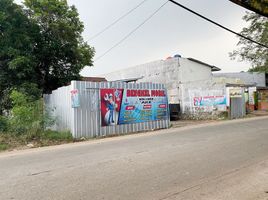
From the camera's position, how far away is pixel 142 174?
6.58m

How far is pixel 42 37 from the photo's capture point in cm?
1897

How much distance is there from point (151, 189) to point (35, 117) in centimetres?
988

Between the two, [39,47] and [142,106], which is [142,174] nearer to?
[142,106]

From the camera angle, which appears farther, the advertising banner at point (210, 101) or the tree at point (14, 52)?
the advertising banner at point (210, 101)

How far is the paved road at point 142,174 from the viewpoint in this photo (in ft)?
17.5

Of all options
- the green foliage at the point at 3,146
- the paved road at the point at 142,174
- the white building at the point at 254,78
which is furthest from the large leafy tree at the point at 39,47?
the white building at the point at 254,78

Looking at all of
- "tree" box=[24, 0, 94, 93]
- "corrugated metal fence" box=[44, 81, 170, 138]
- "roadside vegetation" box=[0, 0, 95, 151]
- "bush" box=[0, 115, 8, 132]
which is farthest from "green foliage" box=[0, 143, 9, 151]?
"tree" box=[24, 0, 94, 93]

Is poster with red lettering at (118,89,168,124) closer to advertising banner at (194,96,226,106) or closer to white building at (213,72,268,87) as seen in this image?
advertising banner at (194,96,226,106)

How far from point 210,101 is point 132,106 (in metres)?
11.1

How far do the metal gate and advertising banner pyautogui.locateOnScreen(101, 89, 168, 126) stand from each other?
829cm

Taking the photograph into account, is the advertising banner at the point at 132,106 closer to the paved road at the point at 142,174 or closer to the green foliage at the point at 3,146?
the green foliage at the point at 3,146

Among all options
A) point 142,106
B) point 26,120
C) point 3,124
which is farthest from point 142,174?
point 142,106

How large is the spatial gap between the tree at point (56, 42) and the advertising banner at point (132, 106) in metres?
5.42

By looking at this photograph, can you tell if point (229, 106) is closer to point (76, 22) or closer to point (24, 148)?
point (76, 22)
